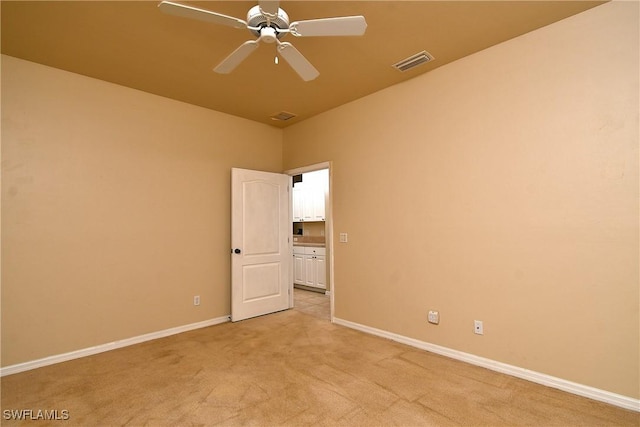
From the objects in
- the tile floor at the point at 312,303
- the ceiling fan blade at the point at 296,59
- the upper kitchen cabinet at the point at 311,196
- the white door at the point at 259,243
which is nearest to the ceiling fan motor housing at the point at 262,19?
the ceiling fan blade at the point at 296,59

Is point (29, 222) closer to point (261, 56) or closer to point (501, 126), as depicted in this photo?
point (261, 56)

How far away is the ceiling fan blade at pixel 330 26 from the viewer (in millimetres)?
1869

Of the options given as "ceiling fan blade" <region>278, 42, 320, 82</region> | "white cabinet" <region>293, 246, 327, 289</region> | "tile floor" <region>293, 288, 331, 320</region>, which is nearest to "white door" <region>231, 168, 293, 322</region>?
"tile floor" <region>293, 288, 331, 320</region>

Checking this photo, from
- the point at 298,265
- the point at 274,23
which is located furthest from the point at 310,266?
the point at 274,23

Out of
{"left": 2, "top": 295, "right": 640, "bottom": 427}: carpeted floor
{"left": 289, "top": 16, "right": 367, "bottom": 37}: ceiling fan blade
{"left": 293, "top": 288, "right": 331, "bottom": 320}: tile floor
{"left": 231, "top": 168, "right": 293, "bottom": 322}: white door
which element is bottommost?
{"left": 293, "top": 288, "right": 331, "bottom": 320}: tile floor

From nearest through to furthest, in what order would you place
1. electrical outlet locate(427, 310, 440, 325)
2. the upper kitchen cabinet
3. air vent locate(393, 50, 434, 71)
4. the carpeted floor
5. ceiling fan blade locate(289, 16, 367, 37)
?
ceiling fan blade locate(289, 16, 367, 37), the carpeted floor, air vent locate(393, 50, 434, 71), electrical outlet locate(427, 310, 440, 325), the upper kitchen cabinet

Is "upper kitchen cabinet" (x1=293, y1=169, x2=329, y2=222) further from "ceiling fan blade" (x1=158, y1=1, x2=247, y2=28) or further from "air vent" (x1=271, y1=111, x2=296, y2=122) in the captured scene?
"ceiling fan blade" (x1=158, y1=1, x2=247, y2=28)

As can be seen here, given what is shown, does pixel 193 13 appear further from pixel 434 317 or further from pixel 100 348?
pixel 100 348

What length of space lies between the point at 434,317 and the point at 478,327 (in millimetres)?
407

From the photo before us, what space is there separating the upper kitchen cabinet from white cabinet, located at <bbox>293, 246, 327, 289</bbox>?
2.15ft

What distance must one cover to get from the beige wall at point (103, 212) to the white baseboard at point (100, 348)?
0.18 ft

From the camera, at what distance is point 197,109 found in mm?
4090

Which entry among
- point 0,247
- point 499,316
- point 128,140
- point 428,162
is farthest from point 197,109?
point 499,316

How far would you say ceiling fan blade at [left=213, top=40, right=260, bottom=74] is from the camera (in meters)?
2.13
